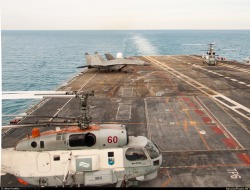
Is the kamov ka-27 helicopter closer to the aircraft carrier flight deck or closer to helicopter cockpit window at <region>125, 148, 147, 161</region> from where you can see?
helicopter cockpit window at <region>125, 148, 147, 161</region>

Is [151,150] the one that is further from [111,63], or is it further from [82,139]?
[111,63]

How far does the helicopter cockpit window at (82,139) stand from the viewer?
12664mm

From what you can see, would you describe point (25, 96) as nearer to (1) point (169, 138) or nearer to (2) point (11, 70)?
(1) point (169, 138)

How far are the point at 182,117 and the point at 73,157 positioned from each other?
50.3 ft

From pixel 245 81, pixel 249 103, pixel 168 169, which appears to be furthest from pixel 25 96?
pixel 245 81

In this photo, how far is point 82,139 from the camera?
12688 millimetres

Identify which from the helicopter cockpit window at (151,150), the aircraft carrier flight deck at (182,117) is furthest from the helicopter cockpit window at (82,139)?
the aircraft carrier flight deck at (182,117)

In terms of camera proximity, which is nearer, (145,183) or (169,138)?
(145,183)

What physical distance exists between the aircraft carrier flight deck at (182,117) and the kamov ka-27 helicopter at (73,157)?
2.42 m

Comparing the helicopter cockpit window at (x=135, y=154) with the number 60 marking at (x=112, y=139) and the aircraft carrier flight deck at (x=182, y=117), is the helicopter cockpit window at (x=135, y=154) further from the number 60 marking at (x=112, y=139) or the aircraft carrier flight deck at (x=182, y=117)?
the aircraft carrier flight deck at (x=182, y=117)

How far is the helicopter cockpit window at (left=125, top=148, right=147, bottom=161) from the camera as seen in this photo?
13.1 m

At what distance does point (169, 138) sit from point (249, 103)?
14577 mm

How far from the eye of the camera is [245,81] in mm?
42312

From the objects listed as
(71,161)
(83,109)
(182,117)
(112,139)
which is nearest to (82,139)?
(71,161)
